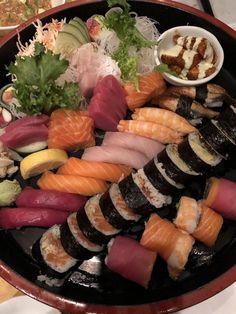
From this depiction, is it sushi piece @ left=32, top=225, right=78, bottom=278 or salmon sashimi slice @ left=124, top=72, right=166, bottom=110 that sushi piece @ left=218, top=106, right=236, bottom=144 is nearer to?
salmon sashimi slice @ left=124, top=72, right=166, bottom=110

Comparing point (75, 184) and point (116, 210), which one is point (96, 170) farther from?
point (116, 210)

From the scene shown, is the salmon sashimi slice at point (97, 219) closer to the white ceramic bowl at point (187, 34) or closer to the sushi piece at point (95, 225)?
the sushi piece at point (95, 225)

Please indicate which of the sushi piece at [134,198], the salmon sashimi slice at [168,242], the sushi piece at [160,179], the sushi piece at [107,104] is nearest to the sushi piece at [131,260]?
the salmon sashimi slice at [168,242]

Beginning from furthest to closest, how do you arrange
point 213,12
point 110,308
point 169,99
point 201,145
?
point 213,12
point 169,99
point 201,145
point 110,308

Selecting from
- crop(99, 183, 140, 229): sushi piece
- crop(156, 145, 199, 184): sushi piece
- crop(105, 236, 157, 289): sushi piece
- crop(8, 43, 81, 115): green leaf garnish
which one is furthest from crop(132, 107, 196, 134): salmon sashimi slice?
crop(105, 236, 157, 289): sushi piece

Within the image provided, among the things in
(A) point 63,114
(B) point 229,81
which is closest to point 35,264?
(A) point 63,114

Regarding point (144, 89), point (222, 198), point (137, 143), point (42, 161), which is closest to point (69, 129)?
point (42, 161)

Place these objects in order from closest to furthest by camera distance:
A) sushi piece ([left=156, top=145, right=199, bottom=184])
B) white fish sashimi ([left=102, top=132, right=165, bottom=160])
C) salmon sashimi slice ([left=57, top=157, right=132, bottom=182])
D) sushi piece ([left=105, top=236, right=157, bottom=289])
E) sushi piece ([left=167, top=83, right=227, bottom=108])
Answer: sushi piece ([left=105, top=236, right=157, bottom=289])
sushi piece ([left=156, top=145, right=199, bottom=184])
salmon sashimi slice ([left=57, top=157, right=132, bottom=182])
white fish sashimi ([left=102, top=132, right=165, bottom=160])
sushi piece ([left=167, top=83, right=227, bottom=108])

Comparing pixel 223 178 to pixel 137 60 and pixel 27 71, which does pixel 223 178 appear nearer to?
pixel 137 60
